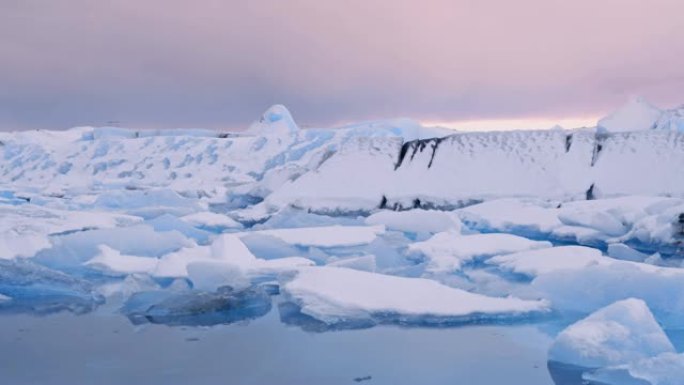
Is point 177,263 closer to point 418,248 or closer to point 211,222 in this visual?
point 418,248

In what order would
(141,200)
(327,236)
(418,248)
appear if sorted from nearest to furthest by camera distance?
(418,248) < (327,236) < (141,200)

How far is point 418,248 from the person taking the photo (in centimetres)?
590

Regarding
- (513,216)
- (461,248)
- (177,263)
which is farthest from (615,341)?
(513,216)

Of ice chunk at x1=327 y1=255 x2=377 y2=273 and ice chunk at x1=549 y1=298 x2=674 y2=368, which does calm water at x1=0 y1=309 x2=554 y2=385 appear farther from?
ice chunk at x1=327 y1=255 x2=377 y2=273

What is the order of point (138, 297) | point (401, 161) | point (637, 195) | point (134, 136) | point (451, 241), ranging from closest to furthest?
point (138, 297)
point (451, 241)
point (637, 195)
point (401, 161)
point (134, 136)

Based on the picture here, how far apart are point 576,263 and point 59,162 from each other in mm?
27475

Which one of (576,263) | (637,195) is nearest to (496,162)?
(637,195)

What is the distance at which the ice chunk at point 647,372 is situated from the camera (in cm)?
248

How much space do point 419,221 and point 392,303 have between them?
4092 mm

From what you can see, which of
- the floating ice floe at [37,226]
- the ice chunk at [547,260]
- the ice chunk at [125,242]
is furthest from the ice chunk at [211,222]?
the ice chunk at [547,260]

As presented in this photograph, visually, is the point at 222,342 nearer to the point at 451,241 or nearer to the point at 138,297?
the point at 138,297

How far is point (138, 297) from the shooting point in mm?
4066

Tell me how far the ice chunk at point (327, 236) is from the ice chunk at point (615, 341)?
3595 millimetres

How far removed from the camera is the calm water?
2.70 meters
